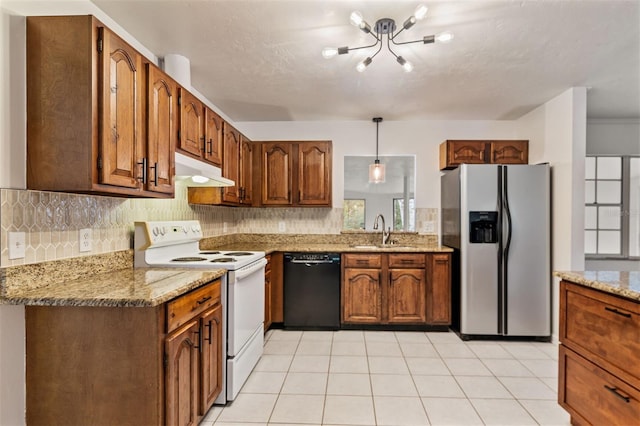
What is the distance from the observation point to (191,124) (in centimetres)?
242

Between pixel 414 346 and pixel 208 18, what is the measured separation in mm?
3112

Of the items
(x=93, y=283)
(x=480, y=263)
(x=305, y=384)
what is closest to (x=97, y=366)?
(x=93, y=283)

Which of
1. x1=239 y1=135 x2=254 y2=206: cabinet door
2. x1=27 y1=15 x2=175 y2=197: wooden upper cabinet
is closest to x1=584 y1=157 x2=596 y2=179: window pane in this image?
x1=239 y1=135 x2=254 y2=206: cabinet door

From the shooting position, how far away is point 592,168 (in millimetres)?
4164

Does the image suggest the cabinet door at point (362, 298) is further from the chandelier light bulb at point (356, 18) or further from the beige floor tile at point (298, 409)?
the chandelier light bulb at point (356, 18)

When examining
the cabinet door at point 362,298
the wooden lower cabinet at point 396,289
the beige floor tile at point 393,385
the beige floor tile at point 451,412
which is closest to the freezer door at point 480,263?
the wooden lower cabinet at point 396,289

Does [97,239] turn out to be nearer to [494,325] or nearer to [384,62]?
[384,62]

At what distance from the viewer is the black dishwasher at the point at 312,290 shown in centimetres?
356

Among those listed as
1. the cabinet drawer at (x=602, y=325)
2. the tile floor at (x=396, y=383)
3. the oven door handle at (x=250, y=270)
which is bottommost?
the tile floor at (x=396, y=383)

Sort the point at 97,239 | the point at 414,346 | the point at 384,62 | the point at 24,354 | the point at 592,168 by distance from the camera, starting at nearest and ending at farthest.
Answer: the point at 24,354 → the point at 97,239 → the point at 384,62 → the point at 414,346 → the point at 592,168

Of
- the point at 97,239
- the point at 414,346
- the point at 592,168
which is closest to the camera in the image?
the point at 97,239

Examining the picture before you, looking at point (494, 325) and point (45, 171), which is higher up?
point (45, 171)

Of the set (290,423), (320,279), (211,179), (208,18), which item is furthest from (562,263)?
(208,18)

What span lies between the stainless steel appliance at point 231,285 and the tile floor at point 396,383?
6.2 inches
